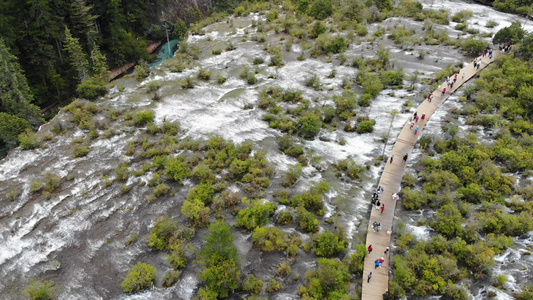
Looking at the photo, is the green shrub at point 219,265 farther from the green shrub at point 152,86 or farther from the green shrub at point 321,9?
the green shrub at point 321,9

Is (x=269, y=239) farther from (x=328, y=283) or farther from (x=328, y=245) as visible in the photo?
(x=328, y=283)

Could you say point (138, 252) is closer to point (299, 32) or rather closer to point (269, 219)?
point (269, 219)

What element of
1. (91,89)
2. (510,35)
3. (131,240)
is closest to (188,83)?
(91,89)

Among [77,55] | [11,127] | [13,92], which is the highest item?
[77,55]

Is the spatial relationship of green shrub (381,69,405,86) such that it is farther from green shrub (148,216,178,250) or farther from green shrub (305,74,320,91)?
green shrub (148,216,178,250)

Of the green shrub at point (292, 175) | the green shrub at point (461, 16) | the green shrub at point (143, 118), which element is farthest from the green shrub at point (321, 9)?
the green shrub at point (292, 175)
